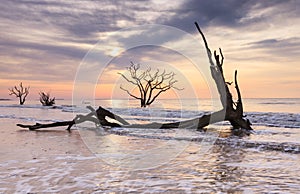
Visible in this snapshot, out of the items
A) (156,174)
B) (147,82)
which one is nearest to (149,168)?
(156,174)

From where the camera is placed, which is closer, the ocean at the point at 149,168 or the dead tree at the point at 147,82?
the ocean at the point at 149,168

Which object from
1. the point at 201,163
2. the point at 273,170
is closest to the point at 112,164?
the point at 201,163

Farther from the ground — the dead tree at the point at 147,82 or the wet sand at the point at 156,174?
the dead tree at the point at 147,82

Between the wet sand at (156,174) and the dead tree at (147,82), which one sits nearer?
the wet sand at (156,174)

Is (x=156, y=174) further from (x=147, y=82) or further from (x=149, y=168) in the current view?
(x=147, y=82)

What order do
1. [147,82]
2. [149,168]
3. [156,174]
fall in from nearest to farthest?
[156,174] < [149,168] < [147,82]

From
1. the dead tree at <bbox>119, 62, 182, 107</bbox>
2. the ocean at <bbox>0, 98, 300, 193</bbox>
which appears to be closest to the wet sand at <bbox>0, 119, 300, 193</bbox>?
the ocean at <bbox>0, 98, 300, 193</bbox>

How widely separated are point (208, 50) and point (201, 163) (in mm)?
7246

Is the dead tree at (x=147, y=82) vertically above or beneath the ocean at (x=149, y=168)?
above

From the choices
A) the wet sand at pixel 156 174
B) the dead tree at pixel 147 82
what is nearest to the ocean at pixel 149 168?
the wet sand at pixel 156 174

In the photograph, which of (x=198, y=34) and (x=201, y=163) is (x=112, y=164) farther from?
(x=198, y=34)

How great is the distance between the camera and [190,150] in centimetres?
734

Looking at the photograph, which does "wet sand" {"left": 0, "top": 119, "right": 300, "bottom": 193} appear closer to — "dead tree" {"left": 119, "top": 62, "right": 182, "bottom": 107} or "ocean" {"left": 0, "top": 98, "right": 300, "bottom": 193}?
"ocean" {"left": 0, "top": 98, "right": 300, "bottom": 193}

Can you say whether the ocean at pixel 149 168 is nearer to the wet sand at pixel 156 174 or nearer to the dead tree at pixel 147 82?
the wet sand at pixel 156 174
